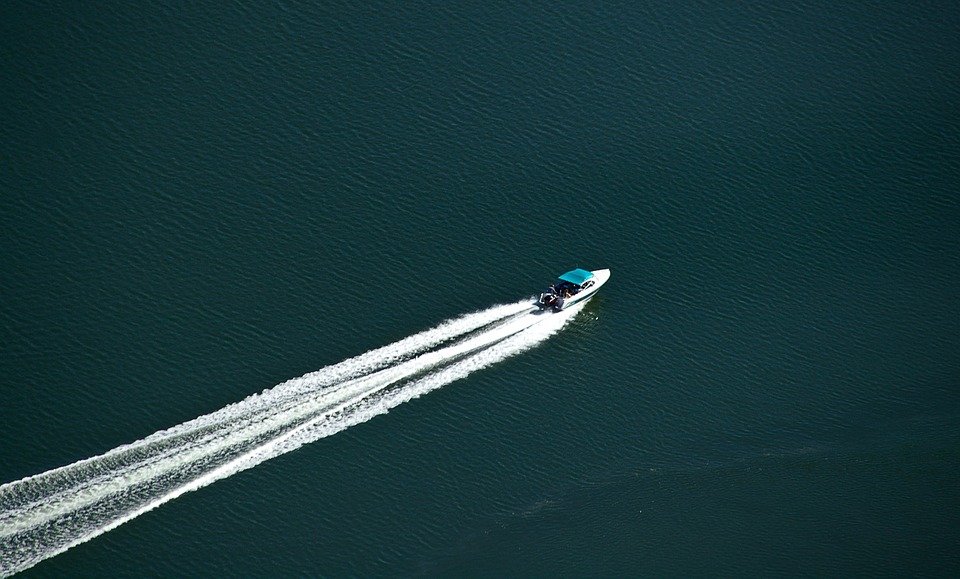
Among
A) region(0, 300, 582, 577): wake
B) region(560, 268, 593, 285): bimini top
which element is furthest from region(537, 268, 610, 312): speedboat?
region(0, 300, 582, 577): wake

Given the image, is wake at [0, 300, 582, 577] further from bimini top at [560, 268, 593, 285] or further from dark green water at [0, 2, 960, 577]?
bimini top at [560, 268, 593, 285]

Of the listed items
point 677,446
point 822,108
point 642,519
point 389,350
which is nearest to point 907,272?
point 822,108

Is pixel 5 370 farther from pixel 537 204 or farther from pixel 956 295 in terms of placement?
pixel 956 295

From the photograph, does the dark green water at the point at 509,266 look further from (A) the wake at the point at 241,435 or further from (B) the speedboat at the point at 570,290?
(B) the speedboat at the point at 570,290

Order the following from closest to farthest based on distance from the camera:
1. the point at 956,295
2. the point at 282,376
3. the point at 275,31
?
the point at 282,376
the point at 956,295
the point at 275,31

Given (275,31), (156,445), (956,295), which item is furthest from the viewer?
(275,31)

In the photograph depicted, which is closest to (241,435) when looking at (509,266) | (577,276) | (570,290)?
(509,266)

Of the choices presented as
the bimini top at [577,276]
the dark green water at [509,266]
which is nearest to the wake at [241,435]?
the dark green water at [509,266]

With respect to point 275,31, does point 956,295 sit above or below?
below
